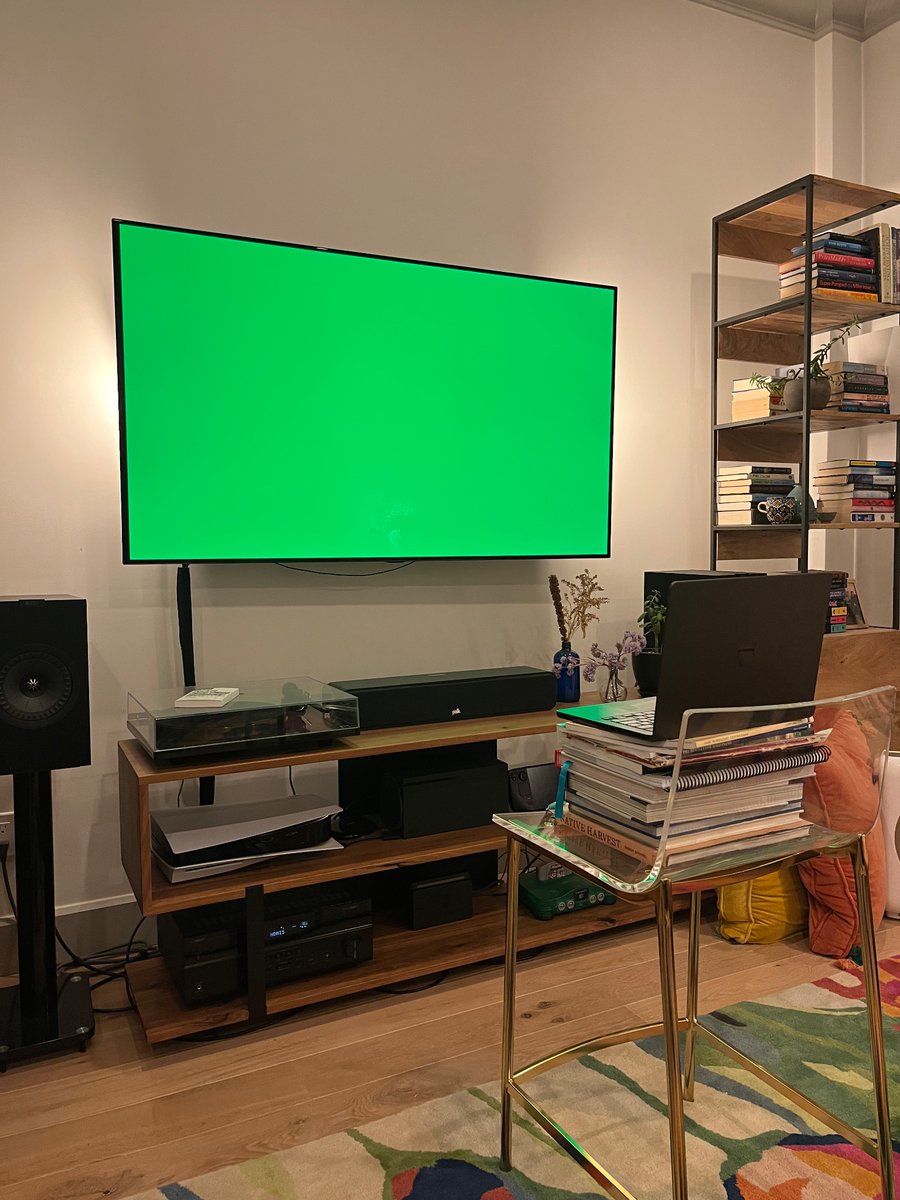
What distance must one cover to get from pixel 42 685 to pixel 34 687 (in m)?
0.02

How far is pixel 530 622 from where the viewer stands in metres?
3.10

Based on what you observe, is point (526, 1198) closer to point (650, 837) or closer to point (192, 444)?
point (650, 837)

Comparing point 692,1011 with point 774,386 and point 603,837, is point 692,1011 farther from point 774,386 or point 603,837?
point 774,386

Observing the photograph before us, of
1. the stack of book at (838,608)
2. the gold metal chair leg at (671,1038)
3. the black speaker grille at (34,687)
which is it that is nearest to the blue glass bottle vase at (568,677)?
the stack of book at (838,608)

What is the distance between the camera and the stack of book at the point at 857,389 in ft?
10.2

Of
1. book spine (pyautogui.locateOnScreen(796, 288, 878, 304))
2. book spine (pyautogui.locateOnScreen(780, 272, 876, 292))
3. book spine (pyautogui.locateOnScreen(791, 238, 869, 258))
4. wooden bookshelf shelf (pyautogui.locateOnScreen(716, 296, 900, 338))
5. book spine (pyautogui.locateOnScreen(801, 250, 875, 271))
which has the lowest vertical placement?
wooden bookshelf shelf (pyautogui.locateOnScreen(716, 296, 900, 338))

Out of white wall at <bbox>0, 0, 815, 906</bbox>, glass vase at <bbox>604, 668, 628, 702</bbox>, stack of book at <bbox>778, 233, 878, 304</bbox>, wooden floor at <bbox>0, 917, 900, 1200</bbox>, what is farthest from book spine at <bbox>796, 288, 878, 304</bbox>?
wooden floor at <bbox>0, 917, 900, 1200</bbox>

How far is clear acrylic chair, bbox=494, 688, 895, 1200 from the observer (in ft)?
4.21

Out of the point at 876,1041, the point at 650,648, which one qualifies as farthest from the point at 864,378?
the point at 876,1041

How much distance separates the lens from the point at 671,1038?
1.26m

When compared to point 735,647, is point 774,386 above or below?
above

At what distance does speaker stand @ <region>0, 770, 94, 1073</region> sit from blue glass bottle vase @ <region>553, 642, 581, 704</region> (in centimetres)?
149

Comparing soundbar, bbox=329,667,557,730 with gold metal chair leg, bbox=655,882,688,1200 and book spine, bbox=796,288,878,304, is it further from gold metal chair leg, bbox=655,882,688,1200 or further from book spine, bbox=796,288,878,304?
book spine, bbox=796,288,878,304

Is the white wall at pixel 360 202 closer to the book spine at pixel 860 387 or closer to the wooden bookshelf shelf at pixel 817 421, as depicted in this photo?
the wooden bookshelf shelf at pixel 817 421
